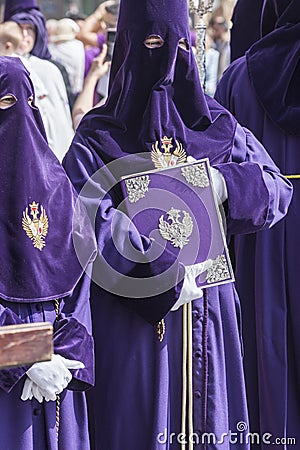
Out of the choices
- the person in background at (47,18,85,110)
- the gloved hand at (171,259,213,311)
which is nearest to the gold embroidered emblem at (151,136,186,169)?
the gloved hand at (171,259,213,311)

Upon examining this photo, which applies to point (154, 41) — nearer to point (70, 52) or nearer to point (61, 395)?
point (61, 395)

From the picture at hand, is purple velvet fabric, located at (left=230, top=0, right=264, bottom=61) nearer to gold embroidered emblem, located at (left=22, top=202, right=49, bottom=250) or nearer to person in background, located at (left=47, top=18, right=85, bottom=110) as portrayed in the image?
gold embroidered emblem, located at (left=22, top=202, right=49, bottom=250)

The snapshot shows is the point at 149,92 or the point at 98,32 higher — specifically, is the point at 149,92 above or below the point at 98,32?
below

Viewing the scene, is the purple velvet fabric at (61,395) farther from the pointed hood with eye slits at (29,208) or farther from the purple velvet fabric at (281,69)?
the purple velvet fabric at (281,69)

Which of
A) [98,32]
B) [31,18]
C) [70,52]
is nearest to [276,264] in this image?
[31,18]

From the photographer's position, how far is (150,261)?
3047 millimetres

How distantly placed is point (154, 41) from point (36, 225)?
0.80 metres

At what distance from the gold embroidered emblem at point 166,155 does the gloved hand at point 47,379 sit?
79 cm

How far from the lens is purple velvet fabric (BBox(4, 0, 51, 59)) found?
6.76 m

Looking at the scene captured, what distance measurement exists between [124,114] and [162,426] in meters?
1.08

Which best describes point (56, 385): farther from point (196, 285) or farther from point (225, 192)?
point (225, 192)

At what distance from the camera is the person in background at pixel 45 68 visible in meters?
6.27

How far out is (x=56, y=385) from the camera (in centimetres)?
279

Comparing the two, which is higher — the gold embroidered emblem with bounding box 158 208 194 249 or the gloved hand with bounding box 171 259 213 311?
the gold embroidered emblem with bounding box 158 208 194 249
